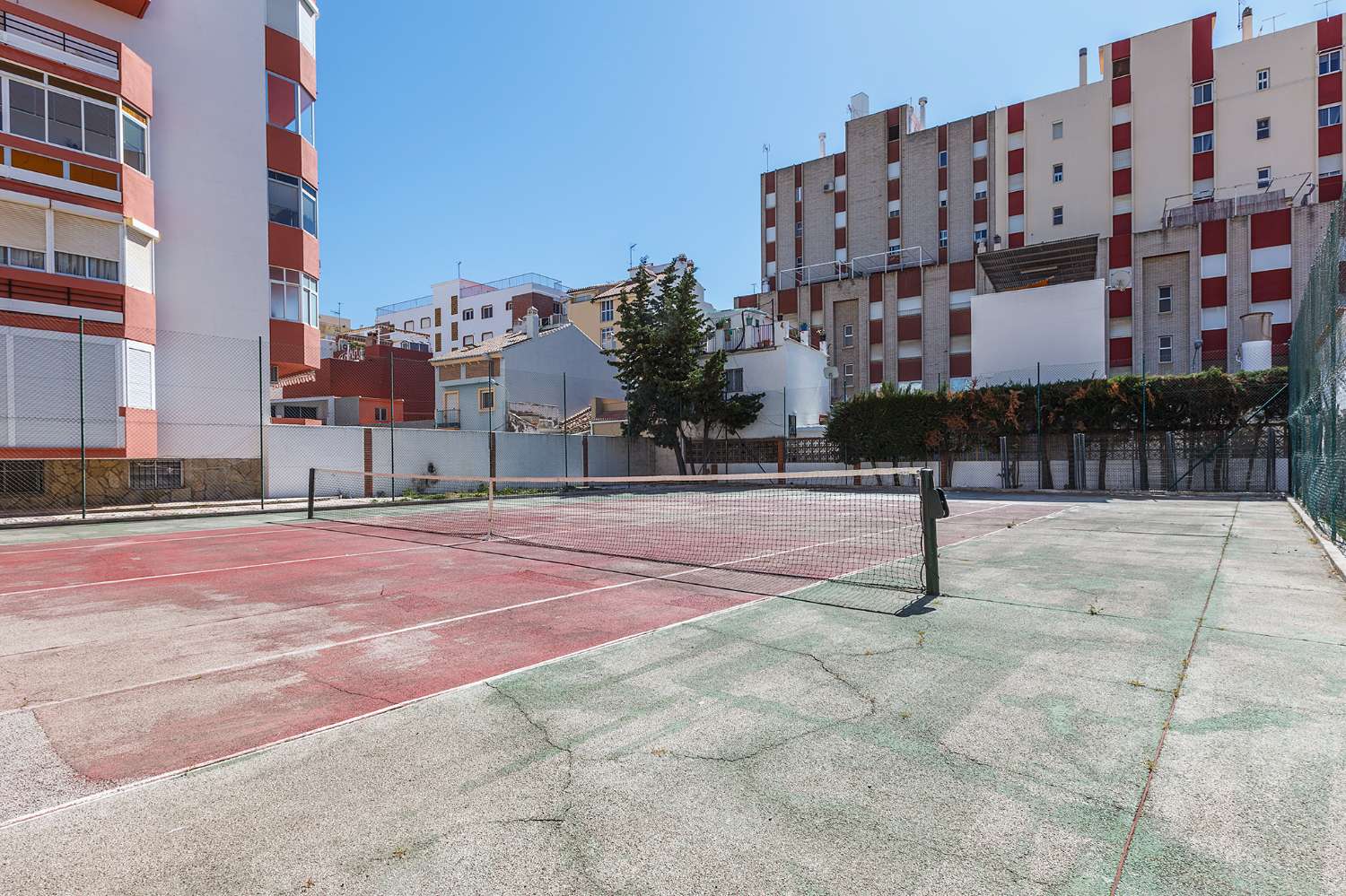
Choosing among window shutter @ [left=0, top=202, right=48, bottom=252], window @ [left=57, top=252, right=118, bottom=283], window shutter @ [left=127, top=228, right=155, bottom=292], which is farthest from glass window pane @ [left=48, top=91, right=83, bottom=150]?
window @ [left=57, top=252, right=118, bottom=283]

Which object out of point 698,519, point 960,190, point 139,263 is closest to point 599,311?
point 960,190

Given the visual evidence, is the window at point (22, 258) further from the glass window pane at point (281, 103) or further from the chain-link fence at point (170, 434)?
the glass window pane at point (281, 103)

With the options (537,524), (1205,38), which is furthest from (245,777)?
(1205,38)

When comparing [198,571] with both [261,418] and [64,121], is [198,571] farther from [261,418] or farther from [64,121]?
[64,121]

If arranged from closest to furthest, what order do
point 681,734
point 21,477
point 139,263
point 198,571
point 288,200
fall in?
point 681,734 → point 198,571 → point 21,477 → point 139,263 → point 288,200

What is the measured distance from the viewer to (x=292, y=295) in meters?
25.7

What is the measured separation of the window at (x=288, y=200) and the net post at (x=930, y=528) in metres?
26.7

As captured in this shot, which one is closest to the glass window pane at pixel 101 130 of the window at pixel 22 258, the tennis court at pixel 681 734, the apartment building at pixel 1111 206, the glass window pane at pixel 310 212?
the window at pixel 22 258

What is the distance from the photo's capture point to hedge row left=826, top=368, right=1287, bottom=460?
75.6 ft

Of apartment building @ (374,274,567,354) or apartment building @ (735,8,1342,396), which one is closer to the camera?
apartment building @ (735,8,1342,396)

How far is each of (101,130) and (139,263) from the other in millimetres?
Answer: 4072

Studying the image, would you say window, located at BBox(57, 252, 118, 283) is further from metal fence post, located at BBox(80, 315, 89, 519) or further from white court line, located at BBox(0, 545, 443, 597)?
white court line, located at BBox(0, 545, 443, 597)

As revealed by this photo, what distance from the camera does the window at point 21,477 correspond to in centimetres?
1909

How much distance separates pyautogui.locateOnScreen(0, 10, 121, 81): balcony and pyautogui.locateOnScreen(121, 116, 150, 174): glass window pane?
1.31 metres
